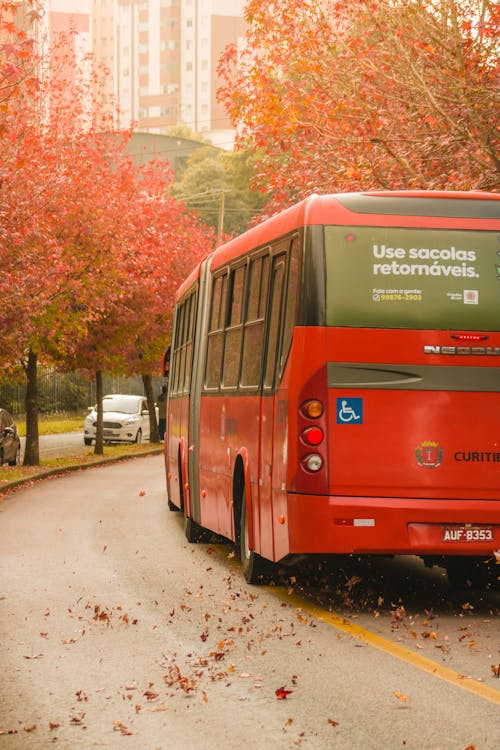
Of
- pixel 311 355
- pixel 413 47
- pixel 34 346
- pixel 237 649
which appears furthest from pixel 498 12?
pixel 34 346

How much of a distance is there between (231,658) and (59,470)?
2402 centimetres

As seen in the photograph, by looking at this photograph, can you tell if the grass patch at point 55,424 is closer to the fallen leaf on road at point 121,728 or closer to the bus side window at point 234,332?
the bus side window at point 234,332

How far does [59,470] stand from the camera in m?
32.1

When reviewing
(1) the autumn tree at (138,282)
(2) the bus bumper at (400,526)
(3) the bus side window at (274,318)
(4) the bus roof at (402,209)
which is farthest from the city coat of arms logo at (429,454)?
(1) the autumn tree at (138,282)

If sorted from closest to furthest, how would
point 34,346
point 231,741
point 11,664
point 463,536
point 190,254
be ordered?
point 231,741
point 11,664
point 463,536
point 34,346
point 190,254

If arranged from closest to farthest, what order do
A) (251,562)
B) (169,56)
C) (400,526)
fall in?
(400,526), (251,562), (169,56)

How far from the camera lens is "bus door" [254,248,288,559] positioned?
10.7 meters

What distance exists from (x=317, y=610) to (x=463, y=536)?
1259 mm

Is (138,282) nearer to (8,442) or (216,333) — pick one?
(8,442)

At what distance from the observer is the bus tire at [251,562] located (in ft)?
39.4

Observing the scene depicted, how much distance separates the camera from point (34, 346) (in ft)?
107

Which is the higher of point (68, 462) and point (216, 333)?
point (216, 333)

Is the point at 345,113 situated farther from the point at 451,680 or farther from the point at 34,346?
the point at 451,680

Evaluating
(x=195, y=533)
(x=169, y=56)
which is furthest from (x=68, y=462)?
(x=169, y=56)
